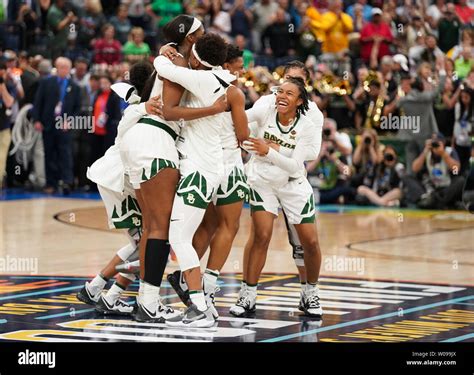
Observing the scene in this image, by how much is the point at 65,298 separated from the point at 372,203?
8.60m

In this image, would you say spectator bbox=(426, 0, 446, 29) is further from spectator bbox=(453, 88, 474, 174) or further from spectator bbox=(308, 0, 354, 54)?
spectator bbox=(453, 88, 474, 174)

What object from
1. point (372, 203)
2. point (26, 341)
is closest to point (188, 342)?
point (26, 341)

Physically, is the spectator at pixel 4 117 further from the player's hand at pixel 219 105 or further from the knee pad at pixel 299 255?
the player's hand at pixel 219 105

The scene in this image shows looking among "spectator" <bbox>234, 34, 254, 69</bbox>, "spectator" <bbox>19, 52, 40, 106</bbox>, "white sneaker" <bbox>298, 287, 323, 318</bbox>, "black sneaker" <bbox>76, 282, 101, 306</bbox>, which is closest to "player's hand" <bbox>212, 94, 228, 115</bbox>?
"white sneaker" <bbox>298, 287, 323, 318</bbox>

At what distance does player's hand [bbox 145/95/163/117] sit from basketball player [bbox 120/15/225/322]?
56 millimetres

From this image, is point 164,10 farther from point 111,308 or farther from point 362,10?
point 111,308

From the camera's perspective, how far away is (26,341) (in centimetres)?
841

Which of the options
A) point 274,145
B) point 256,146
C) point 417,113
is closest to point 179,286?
point 256,146

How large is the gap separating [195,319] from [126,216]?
3.64 feet

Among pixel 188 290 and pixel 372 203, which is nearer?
pixel 188 290

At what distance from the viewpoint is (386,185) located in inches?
719

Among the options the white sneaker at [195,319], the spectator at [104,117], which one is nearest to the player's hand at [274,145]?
the white sneaker at [195,319]
